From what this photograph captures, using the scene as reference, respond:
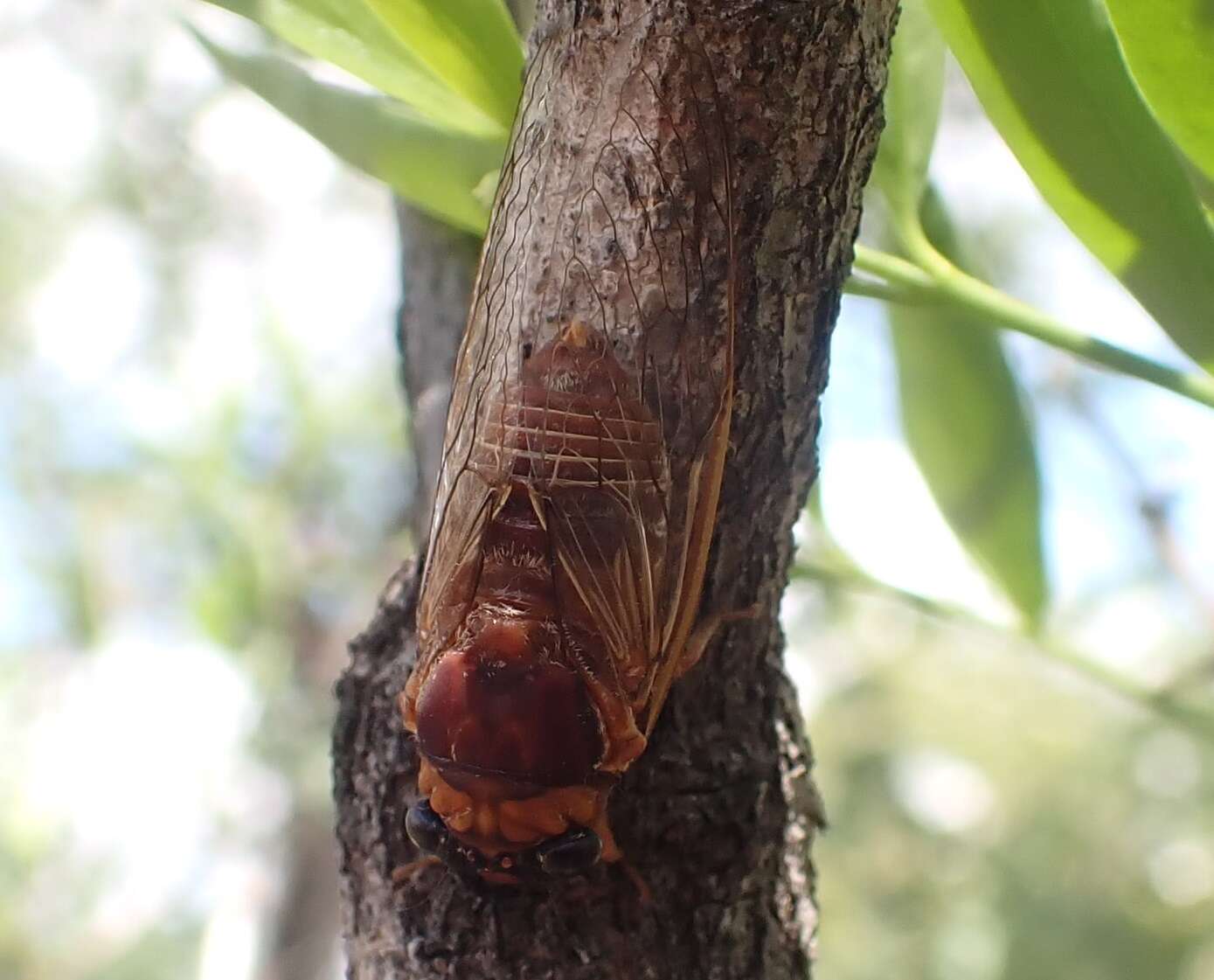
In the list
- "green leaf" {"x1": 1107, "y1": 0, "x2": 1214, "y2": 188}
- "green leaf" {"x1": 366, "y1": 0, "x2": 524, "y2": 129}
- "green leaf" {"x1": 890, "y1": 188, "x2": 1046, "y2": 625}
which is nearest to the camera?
"green leaf" {"x1": 1107, "y1": 0, "x2": 1214, "y2": 188}

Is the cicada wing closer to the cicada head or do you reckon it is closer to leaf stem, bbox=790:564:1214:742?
the cicada head

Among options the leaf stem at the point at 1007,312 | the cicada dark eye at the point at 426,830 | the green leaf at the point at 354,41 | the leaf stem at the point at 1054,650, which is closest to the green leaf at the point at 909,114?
the leaf stem at the point at 1007,312

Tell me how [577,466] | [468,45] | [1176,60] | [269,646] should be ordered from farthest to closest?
1. [269,646]
2. [577,466]
3. [468,45]
4. [1176,60]

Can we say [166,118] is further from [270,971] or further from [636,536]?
[636,536]

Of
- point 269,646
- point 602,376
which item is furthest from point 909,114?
point 269,646

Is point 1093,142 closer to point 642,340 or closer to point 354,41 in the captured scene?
point 642,340

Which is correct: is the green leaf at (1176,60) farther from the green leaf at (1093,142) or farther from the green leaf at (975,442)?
the green leaf at (975,442)

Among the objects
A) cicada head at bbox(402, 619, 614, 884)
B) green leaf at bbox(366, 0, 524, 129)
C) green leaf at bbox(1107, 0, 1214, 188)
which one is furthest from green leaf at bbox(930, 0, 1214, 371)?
cicada head at bbox(402, 619, 614, 884)
